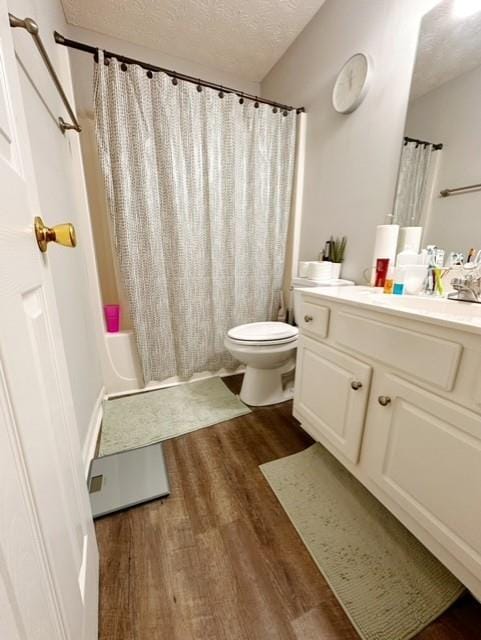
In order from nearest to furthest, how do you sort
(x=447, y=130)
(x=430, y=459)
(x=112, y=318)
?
(x=430, y=459), (x=447, y=130), (x=112, y=318)

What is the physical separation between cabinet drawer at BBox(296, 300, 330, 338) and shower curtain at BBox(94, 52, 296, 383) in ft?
2.60

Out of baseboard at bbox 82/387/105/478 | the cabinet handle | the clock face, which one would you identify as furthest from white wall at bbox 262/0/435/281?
baseboard at bbox 82/387/105/478

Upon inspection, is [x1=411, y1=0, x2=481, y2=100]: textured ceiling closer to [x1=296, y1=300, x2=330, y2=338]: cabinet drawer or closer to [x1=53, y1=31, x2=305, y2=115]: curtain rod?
[x1=53, y1=31, x2=305, y2=115]: curtain rod

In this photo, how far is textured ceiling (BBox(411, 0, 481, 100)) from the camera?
3.21ft

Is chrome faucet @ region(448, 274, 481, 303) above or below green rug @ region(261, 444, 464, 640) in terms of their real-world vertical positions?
above

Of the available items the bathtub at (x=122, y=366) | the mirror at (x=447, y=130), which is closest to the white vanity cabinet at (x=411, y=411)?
the mirror at (x=447, y=130)

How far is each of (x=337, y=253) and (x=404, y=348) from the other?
3.24ft

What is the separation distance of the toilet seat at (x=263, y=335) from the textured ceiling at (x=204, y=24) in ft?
5.93

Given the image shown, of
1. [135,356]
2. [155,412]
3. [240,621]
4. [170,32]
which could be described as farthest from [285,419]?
[170,32]

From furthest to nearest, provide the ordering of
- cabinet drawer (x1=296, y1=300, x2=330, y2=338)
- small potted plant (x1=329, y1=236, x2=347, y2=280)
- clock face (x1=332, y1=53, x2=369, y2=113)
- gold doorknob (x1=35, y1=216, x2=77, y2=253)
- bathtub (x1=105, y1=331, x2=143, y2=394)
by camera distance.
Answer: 1. bathtub (x1=105, y1=331, x2=143, y2=394)
2. small potted plant (x1=329, y1=236, x2=347, y2=280)
3. clock face (x1=332, y1=53, x2=369, y2=113)
4. cabinet drawer (x1=296, y1=300, x2=330, y2=338)
5. gold doorknob (x1=35, y1=216, x2=77, y2=253)

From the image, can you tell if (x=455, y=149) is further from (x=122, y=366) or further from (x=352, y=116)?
(x=122, y=366)

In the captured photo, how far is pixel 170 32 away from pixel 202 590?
2.74m

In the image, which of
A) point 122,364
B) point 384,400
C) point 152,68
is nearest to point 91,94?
point 152,68

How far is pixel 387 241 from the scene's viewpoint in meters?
1.27
